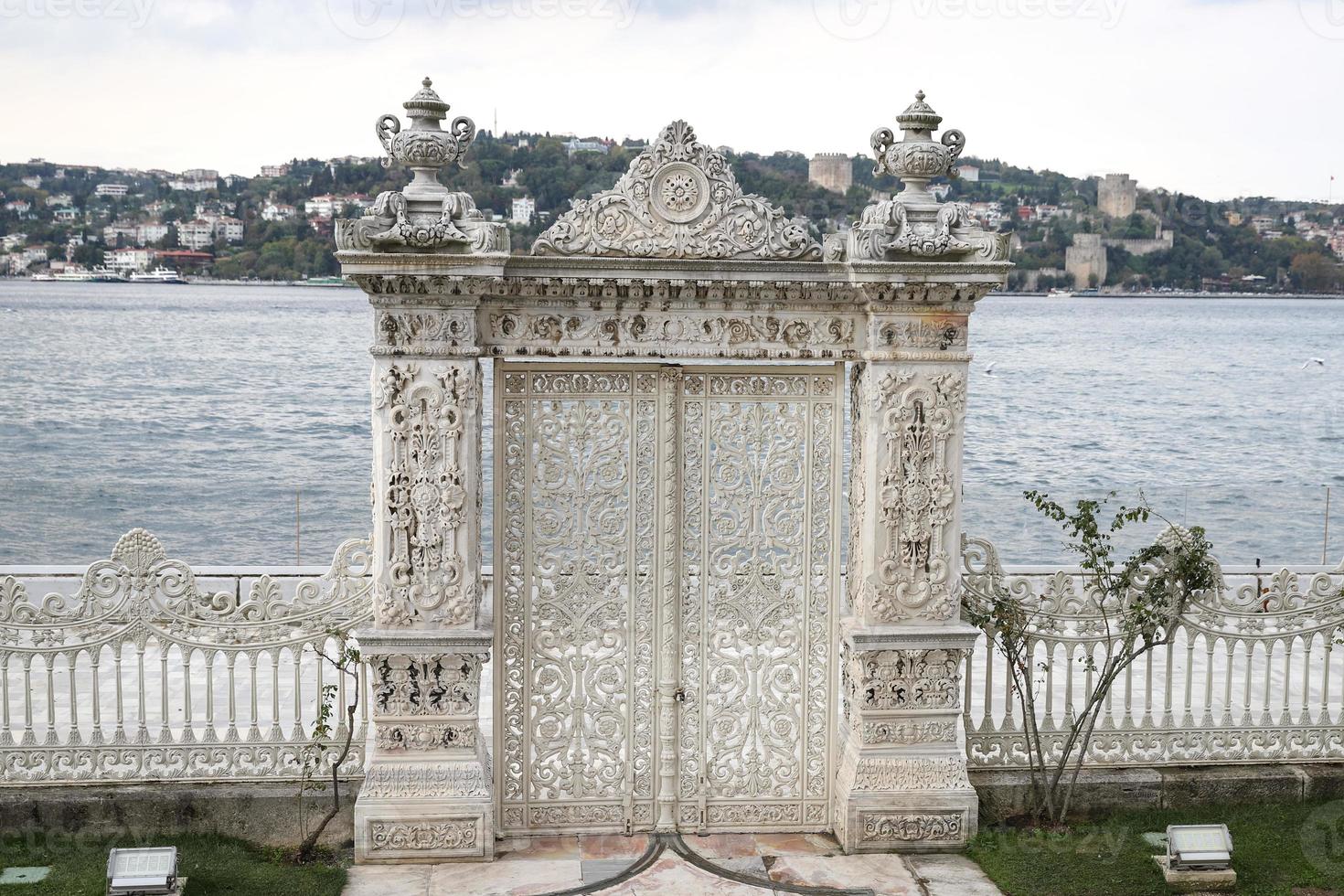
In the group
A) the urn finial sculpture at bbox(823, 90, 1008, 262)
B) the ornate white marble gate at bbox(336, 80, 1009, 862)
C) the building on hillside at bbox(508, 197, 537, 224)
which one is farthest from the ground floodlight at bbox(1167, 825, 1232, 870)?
the building on hillside at bbox(508, 197, 537, 224)

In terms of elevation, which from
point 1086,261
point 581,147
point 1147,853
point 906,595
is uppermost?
point 581,147

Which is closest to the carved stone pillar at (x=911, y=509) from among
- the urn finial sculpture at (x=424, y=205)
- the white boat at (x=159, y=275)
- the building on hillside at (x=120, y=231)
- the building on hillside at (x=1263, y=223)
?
the urn finial sculpture at (x=424, y=205)

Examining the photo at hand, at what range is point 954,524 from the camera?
257 inches

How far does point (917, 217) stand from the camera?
6.43 meters

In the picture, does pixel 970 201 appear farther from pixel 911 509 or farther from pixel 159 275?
pixel 159 275

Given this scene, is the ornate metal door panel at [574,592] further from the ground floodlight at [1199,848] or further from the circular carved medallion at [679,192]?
the ground floodlight at [1199,848]

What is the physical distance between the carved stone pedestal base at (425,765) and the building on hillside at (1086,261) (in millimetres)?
51615

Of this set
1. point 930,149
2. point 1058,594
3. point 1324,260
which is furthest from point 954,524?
point 1324,260

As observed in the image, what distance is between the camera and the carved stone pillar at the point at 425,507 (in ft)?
20.0

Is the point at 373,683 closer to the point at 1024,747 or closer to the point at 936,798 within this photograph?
the point at 936,798

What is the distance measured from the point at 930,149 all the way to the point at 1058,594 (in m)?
2.22

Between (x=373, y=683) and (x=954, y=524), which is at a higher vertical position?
(x=954, y=524)

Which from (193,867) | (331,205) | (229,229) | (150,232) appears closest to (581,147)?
(193,867)

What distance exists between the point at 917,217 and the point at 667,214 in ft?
3.76
